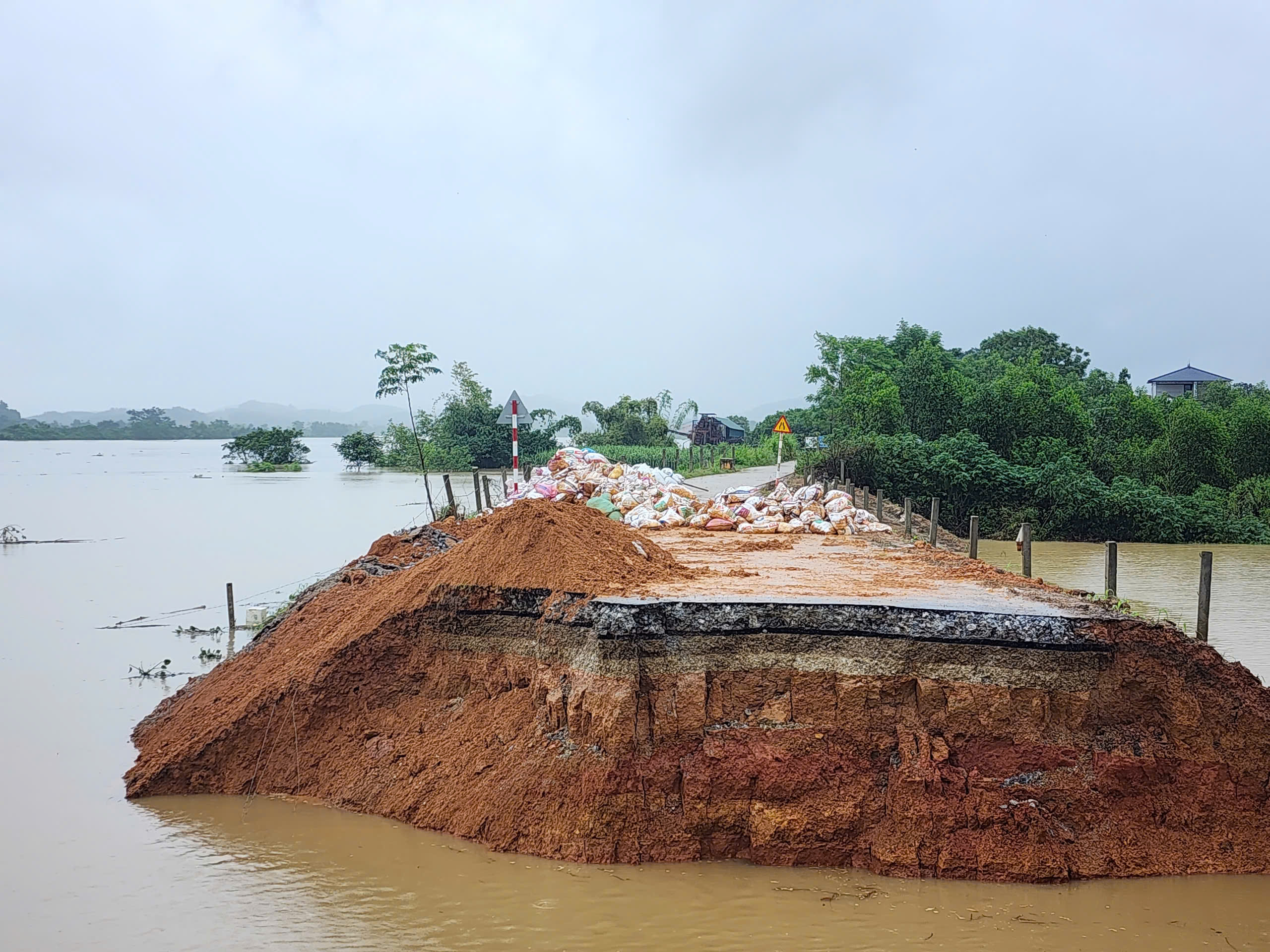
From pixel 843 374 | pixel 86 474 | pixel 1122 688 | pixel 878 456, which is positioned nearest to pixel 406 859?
pixel 1122 688

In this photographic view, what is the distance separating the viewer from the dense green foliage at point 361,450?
53.4 meters

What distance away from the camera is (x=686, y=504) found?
16.5m

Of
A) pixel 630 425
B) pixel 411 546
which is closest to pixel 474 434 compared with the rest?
pixel 630 425

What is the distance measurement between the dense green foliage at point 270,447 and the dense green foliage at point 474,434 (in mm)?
14334

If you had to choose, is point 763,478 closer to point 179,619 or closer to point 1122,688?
point 179,619

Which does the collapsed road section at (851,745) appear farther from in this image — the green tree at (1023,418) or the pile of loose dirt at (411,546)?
the green tree at (1023,418)

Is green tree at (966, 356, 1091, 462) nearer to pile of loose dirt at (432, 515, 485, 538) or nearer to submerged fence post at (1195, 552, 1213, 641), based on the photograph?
pile of loose dirt at (432, 515, 485, 538)

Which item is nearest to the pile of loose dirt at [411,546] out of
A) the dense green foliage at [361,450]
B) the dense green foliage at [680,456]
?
the dense green foliage at [680,456]

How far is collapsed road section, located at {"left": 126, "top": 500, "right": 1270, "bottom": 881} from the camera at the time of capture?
597 cm

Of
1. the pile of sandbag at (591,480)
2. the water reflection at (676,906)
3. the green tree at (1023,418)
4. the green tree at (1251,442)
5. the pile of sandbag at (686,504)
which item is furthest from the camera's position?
the green tree at (1023,418)

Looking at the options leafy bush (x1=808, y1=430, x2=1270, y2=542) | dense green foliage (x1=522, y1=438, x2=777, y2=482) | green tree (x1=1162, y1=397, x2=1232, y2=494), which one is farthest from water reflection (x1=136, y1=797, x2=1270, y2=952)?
dense green foliage (x1=522, y1=438, x2=777, y2=482)

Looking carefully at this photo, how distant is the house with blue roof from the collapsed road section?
4544 cm

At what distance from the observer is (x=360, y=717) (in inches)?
294

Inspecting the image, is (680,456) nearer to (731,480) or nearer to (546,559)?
(731,480)
